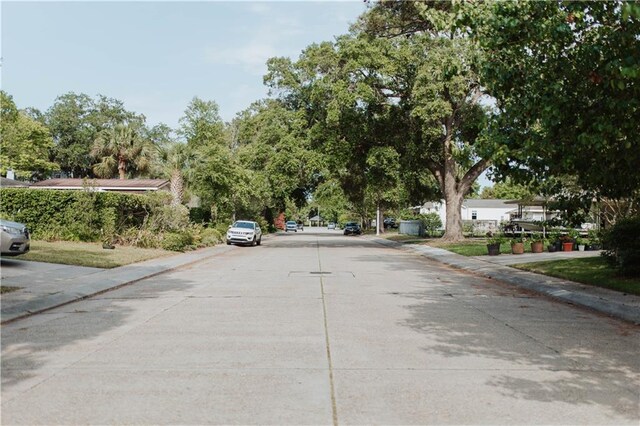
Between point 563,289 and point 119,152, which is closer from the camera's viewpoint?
point 563,289

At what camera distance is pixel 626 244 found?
48.5ft

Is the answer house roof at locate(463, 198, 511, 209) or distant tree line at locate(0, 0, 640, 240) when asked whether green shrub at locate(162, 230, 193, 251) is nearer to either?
distant tree line at locate(0, 0, 640, 240)

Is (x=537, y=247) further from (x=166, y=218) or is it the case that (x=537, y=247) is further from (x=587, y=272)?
(x=166, y=218)

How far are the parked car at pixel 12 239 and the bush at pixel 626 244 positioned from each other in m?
16.2

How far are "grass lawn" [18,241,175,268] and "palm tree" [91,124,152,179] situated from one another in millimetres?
30698

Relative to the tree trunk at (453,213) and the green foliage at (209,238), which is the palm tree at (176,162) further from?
the tree trunk at (453,213)

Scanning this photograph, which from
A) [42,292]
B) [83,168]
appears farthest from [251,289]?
[83,168]

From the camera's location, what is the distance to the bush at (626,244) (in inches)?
568

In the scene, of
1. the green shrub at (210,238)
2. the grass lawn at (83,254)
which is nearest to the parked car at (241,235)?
the green shrub at (210,238)

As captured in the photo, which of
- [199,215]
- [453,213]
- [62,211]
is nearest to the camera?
[62,211]

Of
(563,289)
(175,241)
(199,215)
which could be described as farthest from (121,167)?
(563,289)

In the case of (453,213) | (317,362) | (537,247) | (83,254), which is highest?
(453,213)

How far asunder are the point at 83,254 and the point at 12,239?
492cm

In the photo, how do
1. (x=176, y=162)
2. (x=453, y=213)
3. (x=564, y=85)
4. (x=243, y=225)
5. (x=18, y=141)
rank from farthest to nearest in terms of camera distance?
1. (x=18, y=141)
2. (x=243, y=225)
3. (x=176, y=162)
4. (x=453, y=213)
5. (x=564, y=85)
